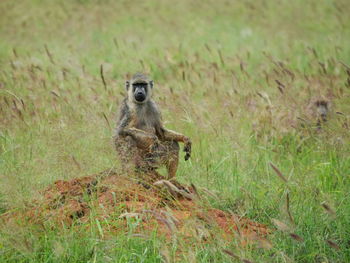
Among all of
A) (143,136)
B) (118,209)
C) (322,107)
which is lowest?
(118,209)

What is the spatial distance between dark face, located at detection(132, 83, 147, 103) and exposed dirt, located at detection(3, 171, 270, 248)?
4.01 feet

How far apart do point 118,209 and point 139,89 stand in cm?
174

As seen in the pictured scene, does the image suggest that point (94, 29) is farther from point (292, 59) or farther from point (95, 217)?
point (95, 217)

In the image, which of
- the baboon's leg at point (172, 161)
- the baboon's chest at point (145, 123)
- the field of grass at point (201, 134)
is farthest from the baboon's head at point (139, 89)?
the baboon's leg at point (172, 161)

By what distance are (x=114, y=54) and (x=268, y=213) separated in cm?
786

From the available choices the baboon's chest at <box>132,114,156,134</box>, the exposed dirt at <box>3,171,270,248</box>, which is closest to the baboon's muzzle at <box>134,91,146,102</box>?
the baboon's chest at <box>132,114,156,134</box>

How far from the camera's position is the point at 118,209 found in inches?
166

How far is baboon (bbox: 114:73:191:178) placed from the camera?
4.76m

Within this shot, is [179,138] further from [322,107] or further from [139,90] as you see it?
[322,107]

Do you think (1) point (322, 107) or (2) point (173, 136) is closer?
(2) point (173, 136)

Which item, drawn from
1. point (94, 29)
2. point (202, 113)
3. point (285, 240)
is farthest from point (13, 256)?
point (94, 29)

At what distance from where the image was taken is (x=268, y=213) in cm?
468

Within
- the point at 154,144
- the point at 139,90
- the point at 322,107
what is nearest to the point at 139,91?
the point at 139,90

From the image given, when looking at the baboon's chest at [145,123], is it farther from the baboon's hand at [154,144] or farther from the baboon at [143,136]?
the baboon's hand at [154,144]
